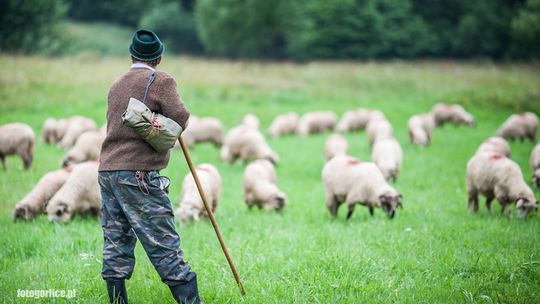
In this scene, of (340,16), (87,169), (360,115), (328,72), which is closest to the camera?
(87,169)

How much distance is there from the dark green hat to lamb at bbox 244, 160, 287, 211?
5.55 metres

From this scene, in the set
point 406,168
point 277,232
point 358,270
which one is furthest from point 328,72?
point 358,270

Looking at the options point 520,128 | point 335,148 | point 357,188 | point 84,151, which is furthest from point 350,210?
point 520,128

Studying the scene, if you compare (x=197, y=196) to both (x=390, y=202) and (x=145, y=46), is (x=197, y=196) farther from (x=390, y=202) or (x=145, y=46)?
(x=145, y=46)

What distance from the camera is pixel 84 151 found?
12.5 m

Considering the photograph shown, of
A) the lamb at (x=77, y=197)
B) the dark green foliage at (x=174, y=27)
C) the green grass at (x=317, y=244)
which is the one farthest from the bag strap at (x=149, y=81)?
the dark green foliage at (x=174, y=27)

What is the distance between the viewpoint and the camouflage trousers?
4.68 meters

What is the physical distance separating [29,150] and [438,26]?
55080 mm

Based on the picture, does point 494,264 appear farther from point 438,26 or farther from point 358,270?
point 438,26

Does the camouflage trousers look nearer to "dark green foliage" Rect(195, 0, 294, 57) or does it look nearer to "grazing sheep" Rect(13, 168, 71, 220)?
"grazing sheep" Rect(13, 168, 71, 220)

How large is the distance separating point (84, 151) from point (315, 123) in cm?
1155

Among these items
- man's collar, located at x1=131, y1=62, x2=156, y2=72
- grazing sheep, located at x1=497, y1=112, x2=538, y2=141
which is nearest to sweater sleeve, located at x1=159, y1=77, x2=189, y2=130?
man's collar, located at x1=131, y1=62, x2=156, y2=72

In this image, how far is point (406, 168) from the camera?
1433 centimetres

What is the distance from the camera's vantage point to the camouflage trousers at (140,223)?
4684 mm
